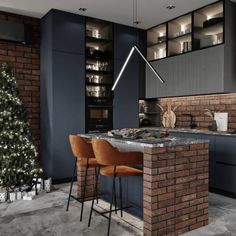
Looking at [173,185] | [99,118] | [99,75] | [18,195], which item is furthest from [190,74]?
[18,195]

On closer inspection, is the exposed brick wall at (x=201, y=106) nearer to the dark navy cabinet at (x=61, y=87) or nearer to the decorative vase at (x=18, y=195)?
the dark navy cabinet at (x=61, y=87)

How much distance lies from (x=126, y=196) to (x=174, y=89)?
263cm

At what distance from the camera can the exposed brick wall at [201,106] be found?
15.1 ft

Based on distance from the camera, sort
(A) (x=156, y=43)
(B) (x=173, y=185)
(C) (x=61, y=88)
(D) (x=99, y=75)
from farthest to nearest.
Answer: (A) (x=156, y=43)
(D) (x=99, y=75)
(C) (x=61, y=88)
(B) (x=173, y=185)

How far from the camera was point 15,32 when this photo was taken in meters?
4.55

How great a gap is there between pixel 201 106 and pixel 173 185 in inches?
109

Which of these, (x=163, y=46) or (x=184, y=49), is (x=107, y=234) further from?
(x=163, y=46)

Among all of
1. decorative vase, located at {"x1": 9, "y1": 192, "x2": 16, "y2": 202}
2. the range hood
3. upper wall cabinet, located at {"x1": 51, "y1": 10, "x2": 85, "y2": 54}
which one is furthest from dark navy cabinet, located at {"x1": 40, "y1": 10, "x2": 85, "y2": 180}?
decorative vase, located at {"x1": 9, "y1": 192, "x2": 16, "y2": 202}

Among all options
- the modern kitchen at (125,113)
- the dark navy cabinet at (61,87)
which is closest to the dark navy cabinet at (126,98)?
the modern kitchen at (125,113)

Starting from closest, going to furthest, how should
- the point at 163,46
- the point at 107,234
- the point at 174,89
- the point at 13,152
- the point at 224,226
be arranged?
→ the point at 107,234 → the point at 224,226 → the point at 13,152 → the point at 174,89 → the point at 163,46

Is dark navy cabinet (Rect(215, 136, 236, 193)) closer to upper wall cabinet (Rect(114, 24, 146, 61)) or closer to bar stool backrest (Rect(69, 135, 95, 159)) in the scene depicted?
bar stool backrest (Rect(69, 135, 95, 159))

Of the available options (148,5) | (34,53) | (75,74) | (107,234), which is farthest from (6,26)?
(107,234)

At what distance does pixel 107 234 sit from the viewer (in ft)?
8.52

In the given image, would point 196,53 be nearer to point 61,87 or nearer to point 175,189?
point 61,87
